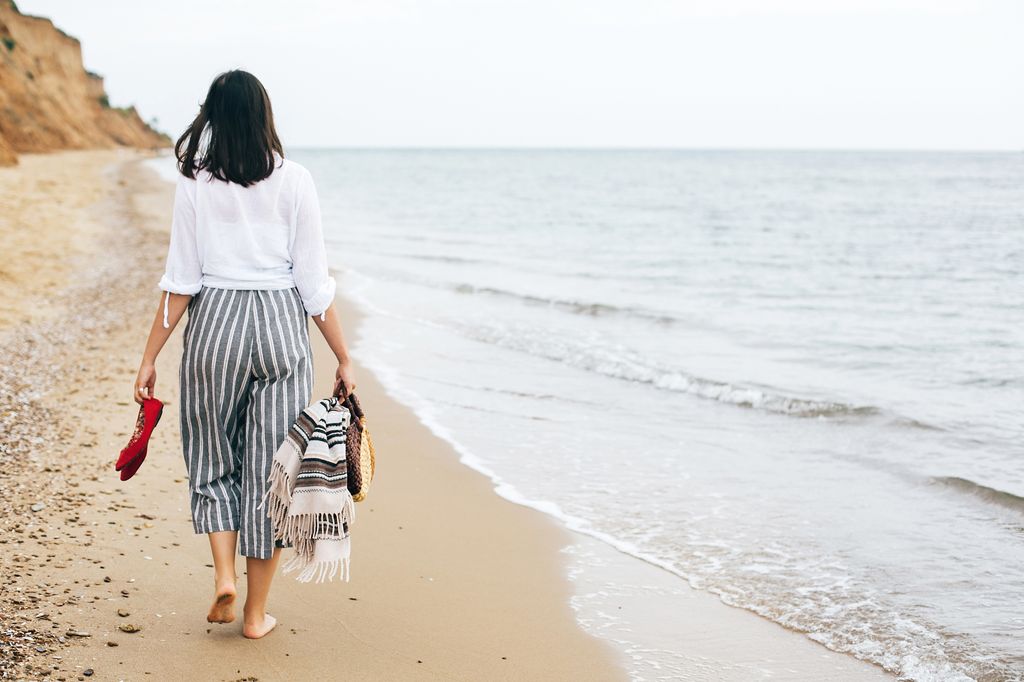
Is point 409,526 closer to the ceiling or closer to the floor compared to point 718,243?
closer to the floor

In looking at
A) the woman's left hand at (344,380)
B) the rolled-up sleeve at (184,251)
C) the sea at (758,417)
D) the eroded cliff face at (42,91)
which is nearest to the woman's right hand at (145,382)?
the rolled-up sleeve at (184,251)

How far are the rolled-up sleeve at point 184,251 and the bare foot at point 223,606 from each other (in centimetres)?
97

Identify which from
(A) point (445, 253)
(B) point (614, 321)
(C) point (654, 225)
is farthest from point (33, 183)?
(B) point (614, 321)

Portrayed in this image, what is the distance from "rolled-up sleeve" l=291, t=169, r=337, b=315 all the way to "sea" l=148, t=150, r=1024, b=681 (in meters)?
1.70

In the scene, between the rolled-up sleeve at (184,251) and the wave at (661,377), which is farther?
the wave at (661,377)

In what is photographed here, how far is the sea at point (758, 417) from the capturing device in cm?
416

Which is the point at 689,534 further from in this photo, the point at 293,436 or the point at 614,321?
the point at 614,321

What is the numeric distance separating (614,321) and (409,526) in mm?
7557

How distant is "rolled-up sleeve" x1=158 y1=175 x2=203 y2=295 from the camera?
292 centimetres

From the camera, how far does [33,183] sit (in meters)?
24.7

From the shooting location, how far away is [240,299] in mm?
2943

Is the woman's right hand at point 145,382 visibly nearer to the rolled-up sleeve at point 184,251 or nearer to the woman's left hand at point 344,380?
the rolled-up sleeve at point 184,251

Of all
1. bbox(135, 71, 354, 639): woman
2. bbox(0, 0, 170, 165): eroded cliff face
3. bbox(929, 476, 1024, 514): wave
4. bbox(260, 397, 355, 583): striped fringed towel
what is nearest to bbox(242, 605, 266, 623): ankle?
bbox(135, 71, 354, 639): woman

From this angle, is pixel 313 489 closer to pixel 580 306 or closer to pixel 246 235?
pixel 246 235
